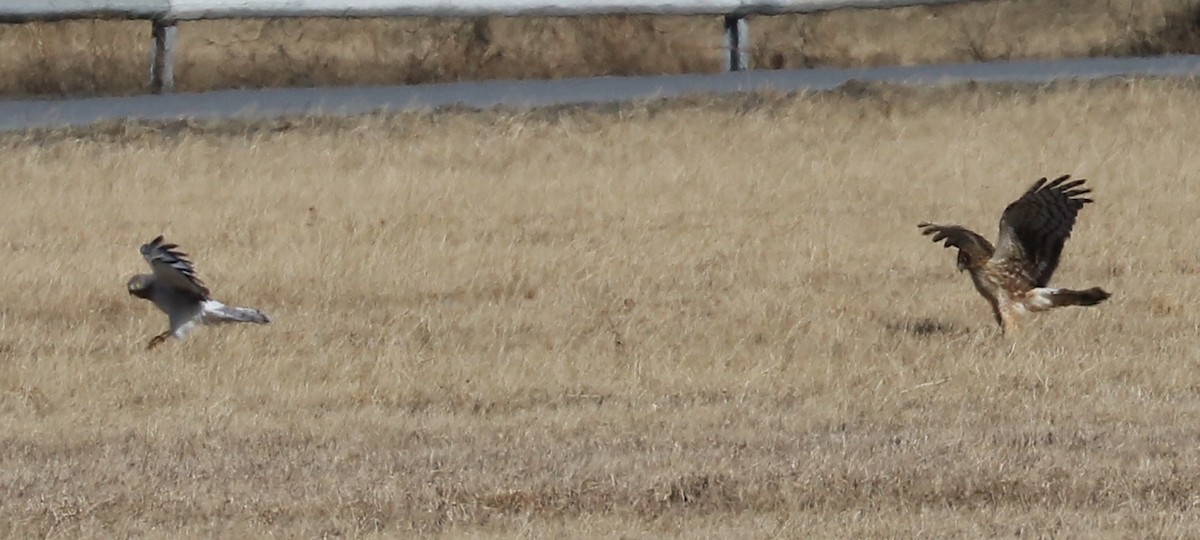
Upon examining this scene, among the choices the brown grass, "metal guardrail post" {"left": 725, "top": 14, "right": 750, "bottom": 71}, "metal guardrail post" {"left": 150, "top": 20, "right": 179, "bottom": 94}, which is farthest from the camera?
the brown grass

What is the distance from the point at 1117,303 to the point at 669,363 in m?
2.19

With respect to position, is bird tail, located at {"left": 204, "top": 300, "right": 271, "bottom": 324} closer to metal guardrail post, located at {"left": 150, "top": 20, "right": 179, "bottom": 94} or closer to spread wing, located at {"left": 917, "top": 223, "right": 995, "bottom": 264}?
spread wing, located at {"left": 917, "top": 223, "right": 995, "bottom": 264}

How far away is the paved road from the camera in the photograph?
49.6ft

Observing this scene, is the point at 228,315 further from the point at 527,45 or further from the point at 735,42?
the point at 527,45

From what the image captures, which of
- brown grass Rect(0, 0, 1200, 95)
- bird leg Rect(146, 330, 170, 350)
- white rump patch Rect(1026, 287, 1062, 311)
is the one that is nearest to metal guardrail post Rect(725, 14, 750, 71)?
brown grass Rect(0, 0, 1200, 95)

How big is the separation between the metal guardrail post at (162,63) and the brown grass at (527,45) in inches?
12.3

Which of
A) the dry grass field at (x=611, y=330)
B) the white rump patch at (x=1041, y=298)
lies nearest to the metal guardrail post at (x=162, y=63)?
the dry grass field at (x=611, y=330)

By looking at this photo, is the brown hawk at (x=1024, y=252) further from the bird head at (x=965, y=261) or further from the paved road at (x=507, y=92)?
the paved road at (x=507, y=92)

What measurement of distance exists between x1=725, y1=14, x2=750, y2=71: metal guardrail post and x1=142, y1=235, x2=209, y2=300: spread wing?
8.68 m

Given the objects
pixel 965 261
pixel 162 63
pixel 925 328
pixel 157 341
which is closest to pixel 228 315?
pixel 157 341

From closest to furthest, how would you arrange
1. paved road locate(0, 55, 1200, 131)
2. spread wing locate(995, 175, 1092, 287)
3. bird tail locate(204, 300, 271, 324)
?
bird tail locate(204, 300, 271, 324)
spread wing locate(995, 175, 1092, 287)
paved road locate(0, 55, 1200, 131)

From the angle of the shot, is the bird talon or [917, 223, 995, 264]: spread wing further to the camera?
[917, 223, 995, 264]: spread wing

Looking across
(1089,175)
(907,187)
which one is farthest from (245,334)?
(1089,175)

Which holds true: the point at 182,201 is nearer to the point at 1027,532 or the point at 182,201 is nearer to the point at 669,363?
the point at 669,363
